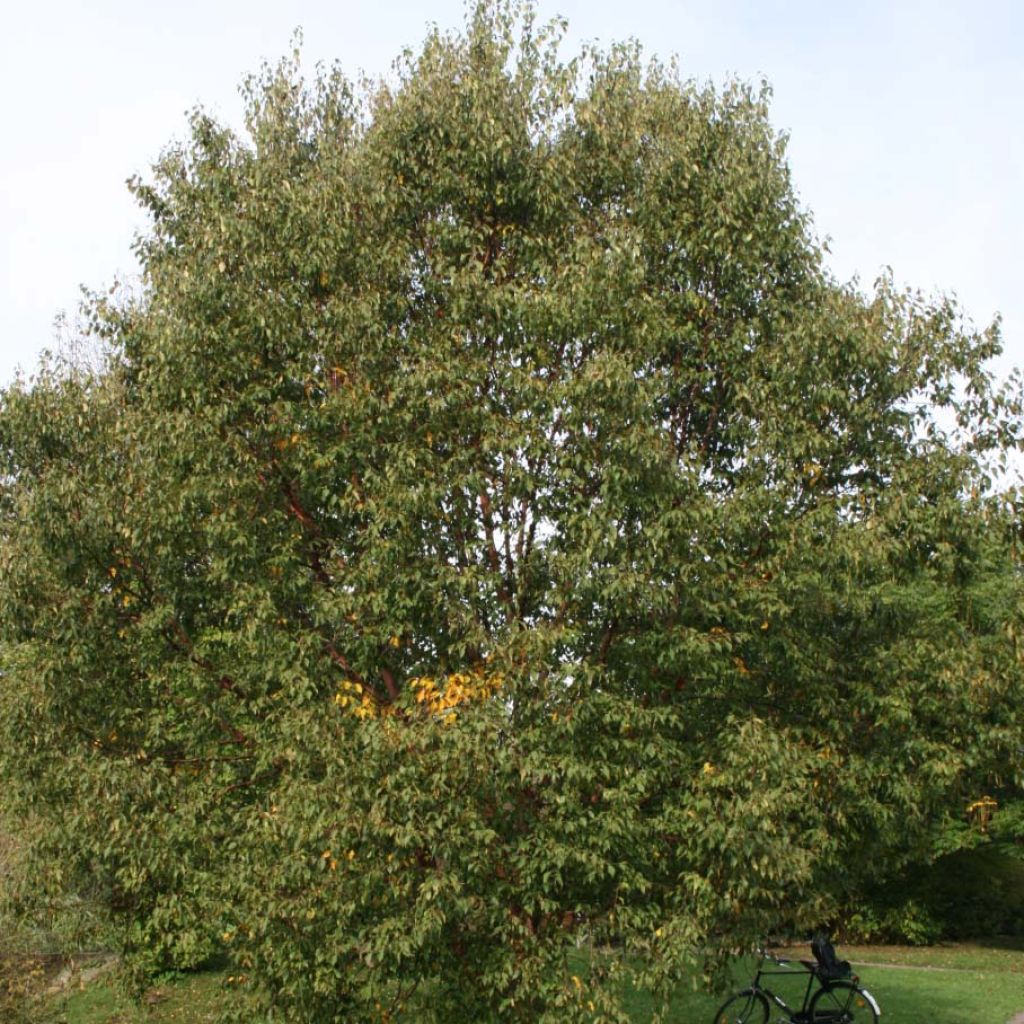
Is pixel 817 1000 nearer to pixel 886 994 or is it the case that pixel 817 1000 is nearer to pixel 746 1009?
pixel 746 1009

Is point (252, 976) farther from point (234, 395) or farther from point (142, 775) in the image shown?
point (234, 395)

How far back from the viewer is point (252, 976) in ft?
35.7

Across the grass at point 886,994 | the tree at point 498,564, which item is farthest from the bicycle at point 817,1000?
the tree at point 498,564

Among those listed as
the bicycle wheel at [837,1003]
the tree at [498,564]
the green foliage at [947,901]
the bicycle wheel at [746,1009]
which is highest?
the tree at [498,564]

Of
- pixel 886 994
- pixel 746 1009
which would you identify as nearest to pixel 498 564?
pixel 746 1009

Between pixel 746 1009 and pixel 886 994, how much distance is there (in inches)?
302

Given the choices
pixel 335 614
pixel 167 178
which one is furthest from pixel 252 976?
pixel 167 178

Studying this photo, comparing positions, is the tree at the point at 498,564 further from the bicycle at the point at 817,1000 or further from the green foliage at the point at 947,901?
the green foliage at the point at 947,901

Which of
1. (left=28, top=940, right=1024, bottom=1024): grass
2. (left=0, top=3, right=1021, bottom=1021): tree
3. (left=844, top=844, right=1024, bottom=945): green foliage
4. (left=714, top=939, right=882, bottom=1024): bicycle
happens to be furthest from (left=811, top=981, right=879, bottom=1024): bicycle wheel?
(left=844, top=844, right=1024, bottom=945): green foliage

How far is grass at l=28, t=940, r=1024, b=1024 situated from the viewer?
61.5 ft

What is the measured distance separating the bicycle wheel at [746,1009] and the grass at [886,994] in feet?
2.19

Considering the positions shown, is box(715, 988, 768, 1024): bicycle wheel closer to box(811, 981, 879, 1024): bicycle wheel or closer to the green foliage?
A: box(811, 981, 879, 1024): bicycle wheel

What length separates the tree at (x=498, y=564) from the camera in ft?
33.5

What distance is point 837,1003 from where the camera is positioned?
52.1 feet
